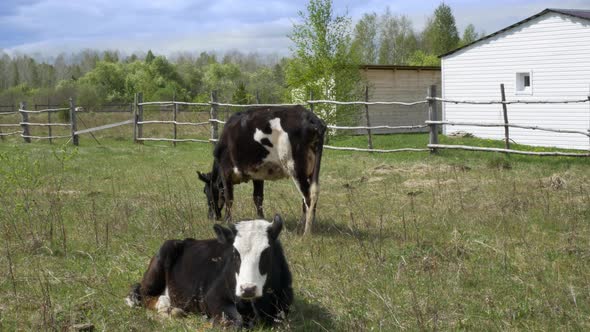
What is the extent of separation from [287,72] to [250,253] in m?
18.6

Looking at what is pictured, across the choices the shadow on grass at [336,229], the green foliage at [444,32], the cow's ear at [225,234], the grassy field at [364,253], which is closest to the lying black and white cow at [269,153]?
the shadow on grass at [336,229]

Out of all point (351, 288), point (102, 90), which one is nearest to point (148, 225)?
point (351, 288)

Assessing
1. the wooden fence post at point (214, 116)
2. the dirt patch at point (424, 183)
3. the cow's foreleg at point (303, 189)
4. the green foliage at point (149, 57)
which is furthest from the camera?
the green foliage at point (149, 57)

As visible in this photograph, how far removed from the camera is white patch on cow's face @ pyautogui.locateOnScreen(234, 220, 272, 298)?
3.88 m

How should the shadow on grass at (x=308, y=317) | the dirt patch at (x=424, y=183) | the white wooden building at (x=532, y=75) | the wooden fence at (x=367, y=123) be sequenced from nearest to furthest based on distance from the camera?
the shadow on grass at (x=308, y=317)
the dirt patch at (x=424, y=183)
the wooden fence at (x=367, y=123)
the white wooden building at (x=532, y=75)

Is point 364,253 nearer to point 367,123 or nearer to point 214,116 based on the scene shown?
point 367,123

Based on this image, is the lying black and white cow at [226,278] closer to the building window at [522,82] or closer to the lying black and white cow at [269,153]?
the lying black and white cow at [269,153]

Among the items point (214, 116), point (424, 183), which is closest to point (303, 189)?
point (424, 183)

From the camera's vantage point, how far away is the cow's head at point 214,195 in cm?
830

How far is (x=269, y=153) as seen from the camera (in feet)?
25.4

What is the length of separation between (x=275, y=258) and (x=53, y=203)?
384 cm

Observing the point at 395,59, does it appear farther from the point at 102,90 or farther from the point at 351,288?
the point at 351,288

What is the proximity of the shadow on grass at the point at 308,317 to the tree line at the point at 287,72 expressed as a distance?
596 inches

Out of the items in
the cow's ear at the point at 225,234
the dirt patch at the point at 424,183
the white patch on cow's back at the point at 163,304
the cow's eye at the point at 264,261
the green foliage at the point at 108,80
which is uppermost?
the green foliage at the point at 108,80
